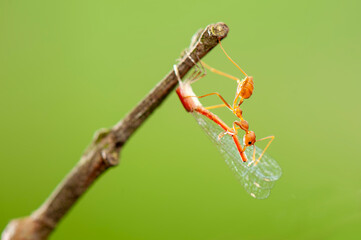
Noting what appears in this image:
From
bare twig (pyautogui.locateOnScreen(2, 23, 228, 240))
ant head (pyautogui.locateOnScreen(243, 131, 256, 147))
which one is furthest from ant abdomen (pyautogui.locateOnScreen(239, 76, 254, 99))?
bare twig (pyautogui.locateOnScreen(2, 23, 228, 240))

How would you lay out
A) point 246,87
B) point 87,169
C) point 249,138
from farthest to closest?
point 249,138
point 246,87
point 87,169

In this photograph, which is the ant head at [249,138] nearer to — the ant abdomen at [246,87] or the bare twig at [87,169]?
the ant abdomen at [246,87]

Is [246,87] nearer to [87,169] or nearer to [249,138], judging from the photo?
[249,138]

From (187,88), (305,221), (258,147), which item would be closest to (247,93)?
(187,88)

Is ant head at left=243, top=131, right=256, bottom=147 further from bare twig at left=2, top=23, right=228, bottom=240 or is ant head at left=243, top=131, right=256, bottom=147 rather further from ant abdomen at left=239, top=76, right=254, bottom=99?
bare twig at left=2, top=23, right=228, bottom=240

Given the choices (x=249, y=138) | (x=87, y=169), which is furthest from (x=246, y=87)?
(x=87, y=169)

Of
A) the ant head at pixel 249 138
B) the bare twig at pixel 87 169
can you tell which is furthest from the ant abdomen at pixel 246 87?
the bare twig at pixel 87 169
